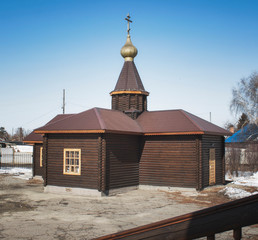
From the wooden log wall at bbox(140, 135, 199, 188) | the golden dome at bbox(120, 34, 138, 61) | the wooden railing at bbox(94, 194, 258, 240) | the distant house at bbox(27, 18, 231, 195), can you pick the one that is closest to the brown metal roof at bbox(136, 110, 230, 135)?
the distant house at bbox(27, 18, 231, 195)

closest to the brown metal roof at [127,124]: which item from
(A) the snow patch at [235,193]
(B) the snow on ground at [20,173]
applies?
(A) the snow patch at [235,193]

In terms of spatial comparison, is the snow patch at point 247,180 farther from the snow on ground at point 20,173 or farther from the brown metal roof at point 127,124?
the snow on ground at point 20,173

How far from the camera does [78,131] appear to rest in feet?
47.0

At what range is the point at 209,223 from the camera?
160cm

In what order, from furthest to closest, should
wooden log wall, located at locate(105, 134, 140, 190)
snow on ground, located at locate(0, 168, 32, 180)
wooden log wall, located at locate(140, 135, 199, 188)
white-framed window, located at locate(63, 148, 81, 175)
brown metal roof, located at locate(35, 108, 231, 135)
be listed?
snow on ground, located at locate(0, 168, 32, 180) → wooden log wall, located at locate(140, 135, 199, 188) → white-framed window, located at locate(63, 148, 81, 175) → brown metal roof, located at locate(35, 108, 231, 135) → wooden log wall, located at locate(105, 134, 140, 190)

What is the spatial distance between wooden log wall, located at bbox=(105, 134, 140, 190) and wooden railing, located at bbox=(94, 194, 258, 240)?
12.6 m

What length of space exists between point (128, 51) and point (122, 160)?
319 inches

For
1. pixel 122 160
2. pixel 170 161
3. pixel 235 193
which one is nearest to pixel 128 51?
pixel 122 160

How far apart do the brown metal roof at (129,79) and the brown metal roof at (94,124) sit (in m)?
2.61

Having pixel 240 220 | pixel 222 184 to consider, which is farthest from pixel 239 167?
pixel 240 220

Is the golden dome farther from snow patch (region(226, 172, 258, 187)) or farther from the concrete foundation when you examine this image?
snow patch (region(226, 172, 258, 187))

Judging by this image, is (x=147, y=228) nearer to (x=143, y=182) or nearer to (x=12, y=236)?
(x=12, y=236)

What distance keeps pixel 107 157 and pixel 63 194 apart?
286 centimetres

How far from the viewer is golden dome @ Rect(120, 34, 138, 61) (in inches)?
788
